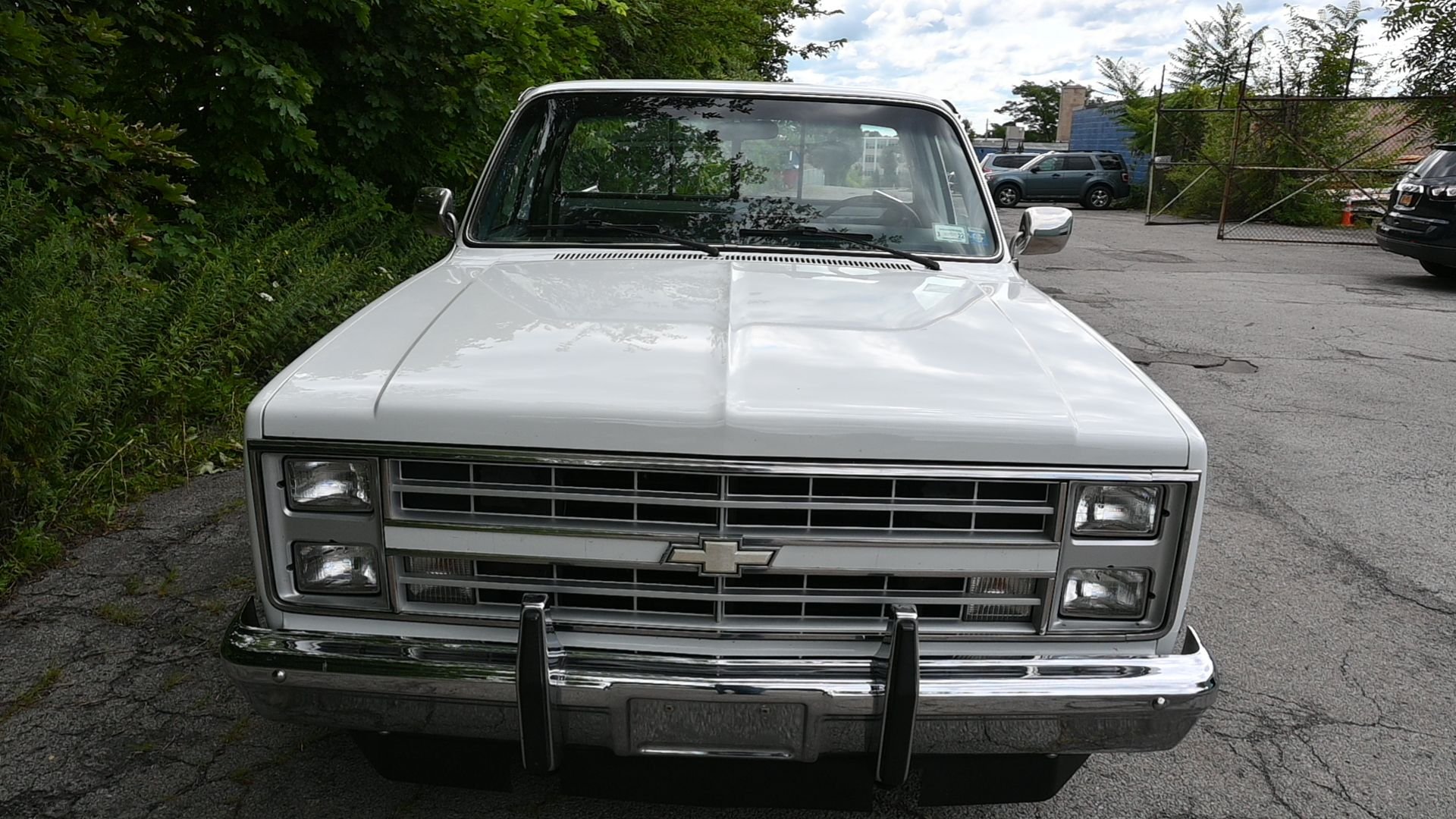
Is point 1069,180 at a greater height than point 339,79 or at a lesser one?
lesser

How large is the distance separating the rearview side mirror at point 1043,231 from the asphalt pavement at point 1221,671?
4.70ft

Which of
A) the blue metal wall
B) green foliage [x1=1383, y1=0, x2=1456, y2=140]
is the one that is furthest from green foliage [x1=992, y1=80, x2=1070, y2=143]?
green foliage [x1=1383, y1=0, x2=1456, y2=140]

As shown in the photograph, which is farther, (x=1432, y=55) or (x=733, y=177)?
(x=1432, y=55)

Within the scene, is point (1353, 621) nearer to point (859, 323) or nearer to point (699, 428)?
point (859, 323)

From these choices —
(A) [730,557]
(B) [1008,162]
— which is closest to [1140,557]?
(A) [730,557]

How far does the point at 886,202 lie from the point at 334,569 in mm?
2238

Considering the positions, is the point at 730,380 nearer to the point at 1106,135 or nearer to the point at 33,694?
the point at 33,694

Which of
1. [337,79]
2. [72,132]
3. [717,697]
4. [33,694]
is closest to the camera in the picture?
[717,697]

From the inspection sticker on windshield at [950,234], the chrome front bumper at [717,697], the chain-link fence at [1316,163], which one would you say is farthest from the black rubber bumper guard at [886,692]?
the chain-link fence at [1316,163]

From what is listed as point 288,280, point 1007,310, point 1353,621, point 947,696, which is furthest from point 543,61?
point 947,696

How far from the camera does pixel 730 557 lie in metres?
2.10

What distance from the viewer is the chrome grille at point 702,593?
2.16 metres

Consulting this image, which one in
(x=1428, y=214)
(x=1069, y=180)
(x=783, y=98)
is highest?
(x=783, y=98)

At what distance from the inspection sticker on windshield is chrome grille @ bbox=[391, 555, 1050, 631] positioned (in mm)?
1650
